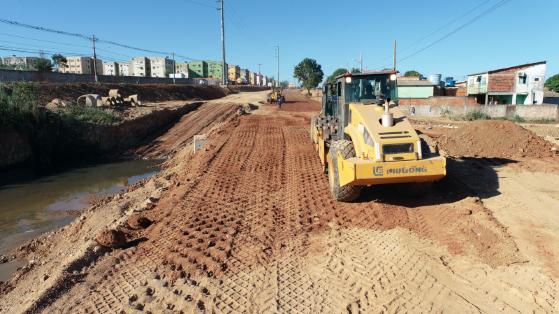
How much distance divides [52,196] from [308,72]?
78121 millimetres

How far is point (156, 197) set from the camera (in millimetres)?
9883

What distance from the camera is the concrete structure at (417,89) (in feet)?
155

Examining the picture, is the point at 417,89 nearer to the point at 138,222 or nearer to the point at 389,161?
the point at 389,161

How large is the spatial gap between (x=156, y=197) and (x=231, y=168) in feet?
9.31

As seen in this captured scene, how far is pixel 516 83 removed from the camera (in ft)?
133

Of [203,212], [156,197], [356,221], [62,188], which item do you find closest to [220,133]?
[62,188]

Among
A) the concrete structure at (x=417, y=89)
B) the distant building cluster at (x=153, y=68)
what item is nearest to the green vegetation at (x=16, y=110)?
the concrete structure at (x=417, y=89)

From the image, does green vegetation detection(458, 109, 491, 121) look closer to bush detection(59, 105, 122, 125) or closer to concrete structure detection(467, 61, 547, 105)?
concrete structure detection(467, 61, 547, 105)

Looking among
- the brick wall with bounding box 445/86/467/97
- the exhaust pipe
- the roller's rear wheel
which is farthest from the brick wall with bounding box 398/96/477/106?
the exhaust pipe

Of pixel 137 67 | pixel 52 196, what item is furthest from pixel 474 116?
pixel 137 67

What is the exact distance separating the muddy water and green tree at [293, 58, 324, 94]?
2710 inches

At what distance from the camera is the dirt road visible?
475 cm

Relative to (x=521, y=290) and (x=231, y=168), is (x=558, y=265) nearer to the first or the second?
(x=521, y=290)

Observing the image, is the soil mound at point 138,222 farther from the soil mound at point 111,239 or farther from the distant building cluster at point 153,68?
the distant building cluster at point 153,68
